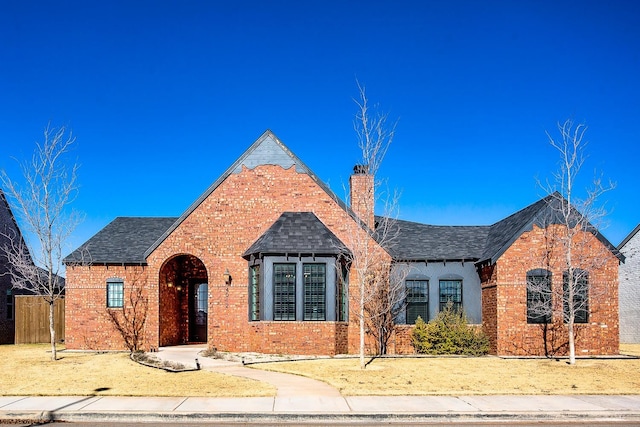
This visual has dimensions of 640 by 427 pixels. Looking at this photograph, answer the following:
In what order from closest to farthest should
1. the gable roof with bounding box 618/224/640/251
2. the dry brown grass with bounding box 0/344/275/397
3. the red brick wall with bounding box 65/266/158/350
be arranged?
1. the dry brown grass with bounding box 0/344/275/397
2. the red brick wall with bounding box 65/266/158/350
3. the gable roof with bounding box 618/224/640/251

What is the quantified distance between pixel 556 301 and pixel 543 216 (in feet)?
10.0

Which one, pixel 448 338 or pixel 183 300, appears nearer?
pixel 448 338

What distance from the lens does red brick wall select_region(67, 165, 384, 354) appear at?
23750mm

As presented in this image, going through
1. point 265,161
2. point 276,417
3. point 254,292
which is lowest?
point 276,417

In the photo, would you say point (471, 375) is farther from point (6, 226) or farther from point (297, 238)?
point (6, 226)

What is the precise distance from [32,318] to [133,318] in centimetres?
863

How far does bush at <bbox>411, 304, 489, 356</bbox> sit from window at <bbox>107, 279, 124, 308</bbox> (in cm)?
1165

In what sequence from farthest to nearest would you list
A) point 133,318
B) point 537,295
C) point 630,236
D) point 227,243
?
point 630,236 → point 133,318 → point 227,243 → point 537,295

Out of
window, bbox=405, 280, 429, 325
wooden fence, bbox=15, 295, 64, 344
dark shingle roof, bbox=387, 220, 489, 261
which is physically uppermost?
dark shingle roof, bbox=387, 220, 489, 261

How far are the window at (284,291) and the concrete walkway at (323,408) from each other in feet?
27.8

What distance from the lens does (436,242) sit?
2578cm

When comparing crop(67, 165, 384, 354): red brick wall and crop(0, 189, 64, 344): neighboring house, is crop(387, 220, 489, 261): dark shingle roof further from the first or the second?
crop(0, 189, 64, 344): neighboring house

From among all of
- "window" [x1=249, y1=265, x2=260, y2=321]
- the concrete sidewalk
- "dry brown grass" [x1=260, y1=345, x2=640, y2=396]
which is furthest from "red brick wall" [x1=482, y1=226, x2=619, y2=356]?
the concrete sidewalk

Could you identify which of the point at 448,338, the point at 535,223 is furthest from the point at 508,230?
the point at 448,338
